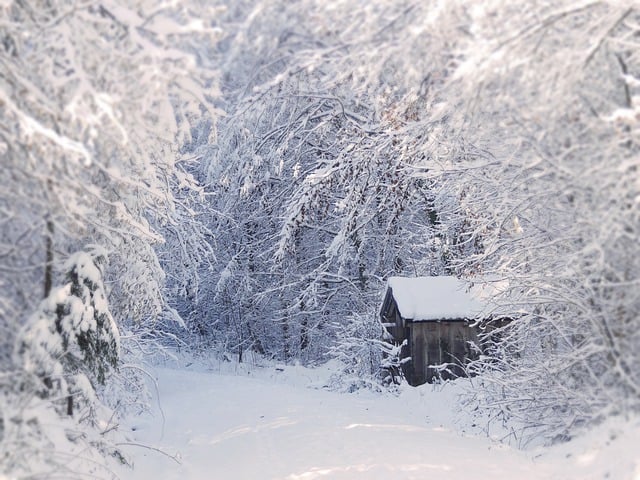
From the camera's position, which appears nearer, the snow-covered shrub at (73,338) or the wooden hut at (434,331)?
the snow-covered shrub at (73,338)

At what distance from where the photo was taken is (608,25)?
18.7 ft

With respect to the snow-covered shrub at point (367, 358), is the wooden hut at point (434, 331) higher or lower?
higher

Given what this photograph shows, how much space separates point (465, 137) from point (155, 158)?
4054mm

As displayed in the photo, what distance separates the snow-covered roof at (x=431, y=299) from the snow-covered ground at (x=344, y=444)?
201cm

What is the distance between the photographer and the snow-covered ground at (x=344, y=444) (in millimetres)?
6949

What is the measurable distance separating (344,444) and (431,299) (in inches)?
330

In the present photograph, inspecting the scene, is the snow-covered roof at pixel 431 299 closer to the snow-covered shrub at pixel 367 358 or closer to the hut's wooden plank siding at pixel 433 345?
the hut's wooden plank siding at pixel 433 345

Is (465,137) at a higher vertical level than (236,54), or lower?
lower

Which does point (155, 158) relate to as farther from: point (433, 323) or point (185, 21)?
point (433, 323)

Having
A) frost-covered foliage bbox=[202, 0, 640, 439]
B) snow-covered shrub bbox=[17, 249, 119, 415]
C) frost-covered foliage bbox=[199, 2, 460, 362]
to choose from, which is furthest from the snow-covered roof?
snow-covered shrub bbox=[17, 249, 119, 415]

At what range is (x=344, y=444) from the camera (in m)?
9.15

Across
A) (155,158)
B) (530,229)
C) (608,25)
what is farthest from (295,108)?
(608,25)

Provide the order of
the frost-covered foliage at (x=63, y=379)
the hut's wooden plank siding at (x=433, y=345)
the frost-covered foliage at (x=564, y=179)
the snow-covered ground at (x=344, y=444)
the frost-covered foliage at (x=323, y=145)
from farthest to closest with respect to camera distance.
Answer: the hut's wooden plank siding at (x=433, y=345) → the snow-covered ground at (x=344, y=444) → the frost-covered foliage at (x=323, y=145) → the frost-covered foliage at (x=564, y=179) → the frost-covered foliage at (x=63, y=379)

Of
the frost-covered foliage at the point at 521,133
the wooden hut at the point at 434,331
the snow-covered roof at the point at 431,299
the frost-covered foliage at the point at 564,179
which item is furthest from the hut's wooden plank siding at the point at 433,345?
the frost-covered foliage at the point at 564,179
